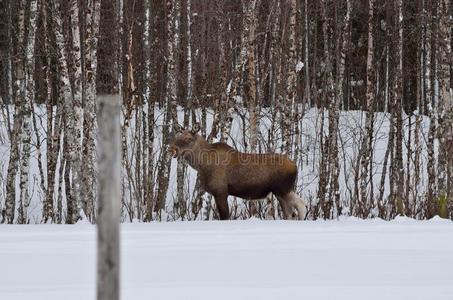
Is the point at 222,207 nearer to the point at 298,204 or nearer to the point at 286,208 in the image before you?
the point at 286,208

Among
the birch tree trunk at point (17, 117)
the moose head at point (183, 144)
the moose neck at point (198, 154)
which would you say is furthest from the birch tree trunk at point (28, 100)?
the moose neck at point (198, 154)

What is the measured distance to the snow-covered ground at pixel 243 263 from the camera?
15.0 ft

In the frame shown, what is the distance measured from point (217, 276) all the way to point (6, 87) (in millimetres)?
21464

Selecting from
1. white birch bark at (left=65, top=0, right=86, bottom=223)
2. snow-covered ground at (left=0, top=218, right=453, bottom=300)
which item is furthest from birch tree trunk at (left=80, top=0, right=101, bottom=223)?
snow-covered ground at (left=0, top=218, right=453, bottom=300)

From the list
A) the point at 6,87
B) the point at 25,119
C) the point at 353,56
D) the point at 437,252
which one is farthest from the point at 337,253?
the point at 353,56

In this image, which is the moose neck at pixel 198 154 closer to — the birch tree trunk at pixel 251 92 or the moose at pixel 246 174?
the moose at pixel 246 174

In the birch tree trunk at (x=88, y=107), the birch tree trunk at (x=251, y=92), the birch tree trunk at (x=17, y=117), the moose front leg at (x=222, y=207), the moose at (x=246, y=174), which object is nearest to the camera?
the moose front leg at (x=222, y=207)

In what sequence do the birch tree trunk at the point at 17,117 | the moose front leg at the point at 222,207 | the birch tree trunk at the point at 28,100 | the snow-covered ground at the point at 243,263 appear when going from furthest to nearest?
the birch tree trunk at the point at 17,117
the birch tree trunk at the point at 28,100
the moose front leg at the point at 222,207
the snow-covered ground at the point at 243,263

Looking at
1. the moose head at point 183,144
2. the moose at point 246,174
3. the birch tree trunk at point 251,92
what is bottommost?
the moose at point 246,174

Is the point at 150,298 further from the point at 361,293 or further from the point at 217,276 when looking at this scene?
the point at 361,293

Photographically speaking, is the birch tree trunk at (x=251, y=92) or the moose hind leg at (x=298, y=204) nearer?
the moose hind leg at (x=298, y=204)

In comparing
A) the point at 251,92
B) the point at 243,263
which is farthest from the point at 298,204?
the point at 243,263

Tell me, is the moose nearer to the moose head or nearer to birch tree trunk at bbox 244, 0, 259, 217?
the moose head

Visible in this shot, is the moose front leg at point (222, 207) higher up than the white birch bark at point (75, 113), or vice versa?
the white birch bark at point (75, 113)
